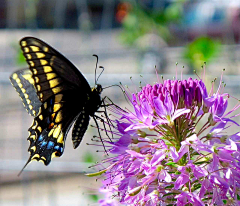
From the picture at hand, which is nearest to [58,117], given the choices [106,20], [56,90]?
[56,90]

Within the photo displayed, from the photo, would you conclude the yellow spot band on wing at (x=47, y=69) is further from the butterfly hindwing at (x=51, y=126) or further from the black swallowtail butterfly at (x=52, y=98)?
the butterfly hindwing at (x=51, y=126)

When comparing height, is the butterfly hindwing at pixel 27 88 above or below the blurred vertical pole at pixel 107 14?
below

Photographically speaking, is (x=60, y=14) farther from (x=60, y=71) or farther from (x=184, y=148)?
(x=184, y=148)

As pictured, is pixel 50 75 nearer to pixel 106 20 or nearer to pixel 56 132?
pixel 56 132

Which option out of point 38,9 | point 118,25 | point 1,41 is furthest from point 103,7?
point 1,41

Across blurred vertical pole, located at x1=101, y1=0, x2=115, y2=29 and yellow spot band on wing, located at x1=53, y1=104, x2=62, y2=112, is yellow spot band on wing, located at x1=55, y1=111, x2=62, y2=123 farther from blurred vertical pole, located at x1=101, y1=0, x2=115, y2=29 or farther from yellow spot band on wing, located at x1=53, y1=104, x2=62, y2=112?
blurred vertical pole, located at x1=101, y1=0, x2=115, y2=29

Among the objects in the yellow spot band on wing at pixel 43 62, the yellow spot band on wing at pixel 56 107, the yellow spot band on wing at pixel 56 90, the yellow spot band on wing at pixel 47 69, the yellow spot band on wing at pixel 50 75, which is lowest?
the yellow spot band on wing at pixel 56 107

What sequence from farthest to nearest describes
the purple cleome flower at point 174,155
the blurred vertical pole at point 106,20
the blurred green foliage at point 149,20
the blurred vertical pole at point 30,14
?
the blurred vertical pole at point 106,20 < the blurred vertical pole at point 30,14 < the blurred green foliage at point 149,20 < the purple cleome flower at point 174,155

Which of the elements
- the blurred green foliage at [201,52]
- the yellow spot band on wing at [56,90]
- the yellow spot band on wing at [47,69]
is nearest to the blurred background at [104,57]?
the blurred green foliage at [201,52]
